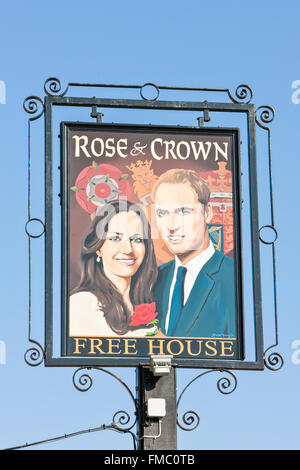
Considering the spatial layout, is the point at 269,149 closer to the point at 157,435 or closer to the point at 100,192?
the point at 100,192

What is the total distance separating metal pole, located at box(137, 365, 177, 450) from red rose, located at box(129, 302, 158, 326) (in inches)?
21.7

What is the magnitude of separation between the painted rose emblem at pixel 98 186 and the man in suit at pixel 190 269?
0.42 meters

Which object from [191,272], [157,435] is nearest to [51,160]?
[191,272]

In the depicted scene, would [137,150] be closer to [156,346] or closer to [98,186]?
[98,186]

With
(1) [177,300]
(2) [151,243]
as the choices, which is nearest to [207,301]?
(1) [177,300]

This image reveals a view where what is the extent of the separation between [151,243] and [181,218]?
47 centimetres

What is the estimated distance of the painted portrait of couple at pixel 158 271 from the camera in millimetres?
19891

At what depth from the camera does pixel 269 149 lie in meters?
20.7

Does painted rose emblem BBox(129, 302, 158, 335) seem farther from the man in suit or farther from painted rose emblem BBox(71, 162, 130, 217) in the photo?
painted rose emblem BBox(71, 162, 130, 217)

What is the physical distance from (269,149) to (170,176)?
124 cm

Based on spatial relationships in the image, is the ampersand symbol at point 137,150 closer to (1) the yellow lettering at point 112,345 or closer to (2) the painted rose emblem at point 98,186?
(2) the painted rose emblem at point 98,186

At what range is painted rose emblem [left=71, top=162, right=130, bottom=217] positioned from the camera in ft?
66.3

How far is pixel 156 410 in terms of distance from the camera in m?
19.5

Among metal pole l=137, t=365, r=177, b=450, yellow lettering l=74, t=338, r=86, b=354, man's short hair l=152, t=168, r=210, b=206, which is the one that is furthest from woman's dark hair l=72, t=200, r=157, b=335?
metal pole l=137, t=365, r=177, b=450
